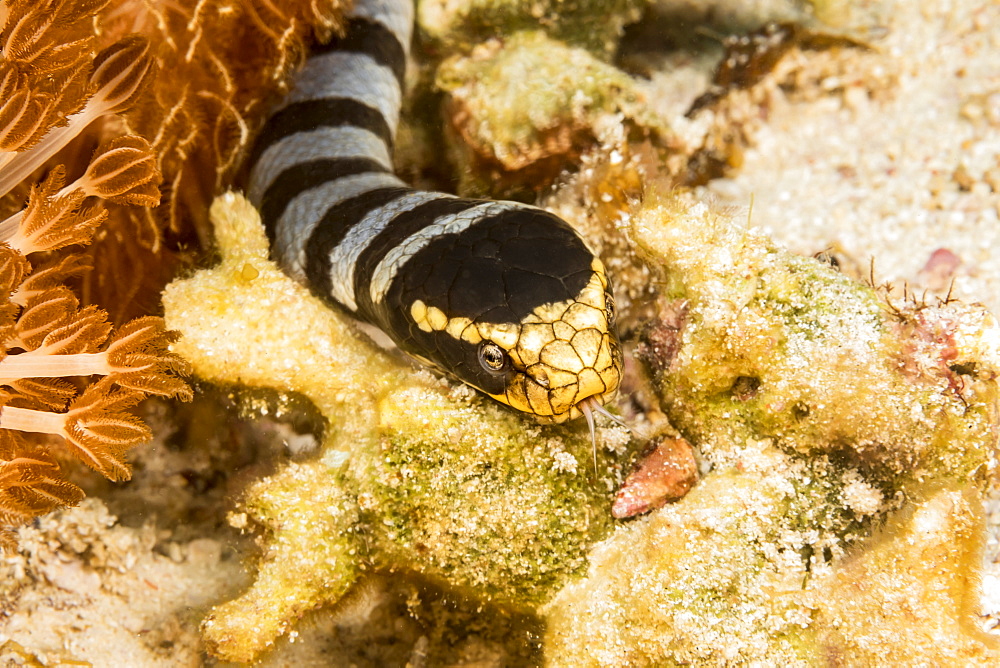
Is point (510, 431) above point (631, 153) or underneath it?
underneath

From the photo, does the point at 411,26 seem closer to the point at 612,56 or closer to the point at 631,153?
the point at 612,56

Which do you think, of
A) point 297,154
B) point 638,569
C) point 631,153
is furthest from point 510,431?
point 297,154

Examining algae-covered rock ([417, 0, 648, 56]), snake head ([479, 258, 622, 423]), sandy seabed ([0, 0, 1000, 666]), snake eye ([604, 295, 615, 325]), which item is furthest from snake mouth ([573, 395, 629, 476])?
algae-covered rock ([417, 0, 648, 56])

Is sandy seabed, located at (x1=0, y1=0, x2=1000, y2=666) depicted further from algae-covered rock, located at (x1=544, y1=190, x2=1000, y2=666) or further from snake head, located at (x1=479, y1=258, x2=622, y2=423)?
snake head, located at (x1=479, y1=258, x2=622, y2=423)

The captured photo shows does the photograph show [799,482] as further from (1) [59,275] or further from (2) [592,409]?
(1) [59,275]

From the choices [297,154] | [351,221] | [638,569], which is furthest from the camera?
[297,154]

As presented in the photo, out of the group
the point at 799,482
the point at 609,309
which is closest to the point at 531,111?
the point at 609,309

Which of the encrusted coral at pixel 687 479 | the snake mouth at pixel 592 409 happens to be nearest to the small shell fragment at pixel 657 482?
the encrusted coral at pixel 687 479
